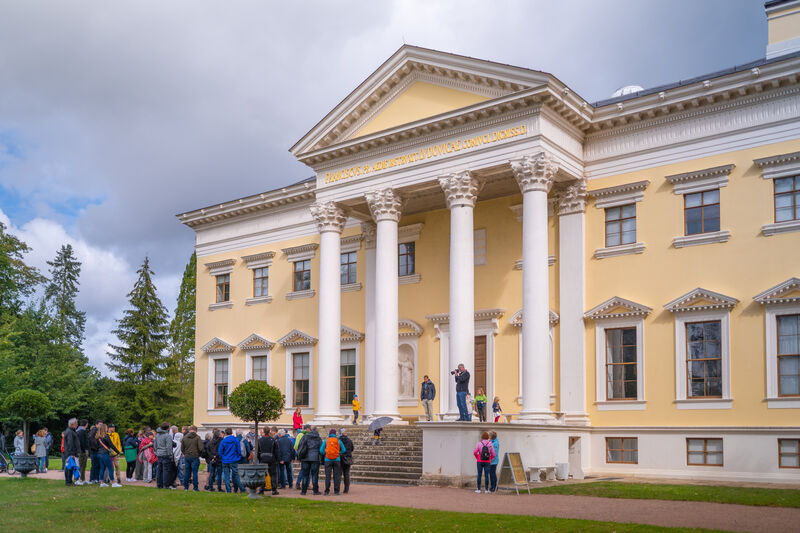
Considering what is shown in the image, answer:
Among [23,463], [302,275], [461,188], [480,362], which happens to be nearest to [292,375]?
[302,275]

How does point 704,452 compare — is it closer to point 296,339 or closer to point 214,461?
point 214,461

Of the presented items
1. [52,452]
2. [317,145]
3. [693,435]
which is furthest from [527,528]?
[52,452]

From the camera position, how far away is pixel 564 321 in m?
27.3

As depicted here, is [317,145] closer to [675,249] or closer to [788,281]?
[675,249]

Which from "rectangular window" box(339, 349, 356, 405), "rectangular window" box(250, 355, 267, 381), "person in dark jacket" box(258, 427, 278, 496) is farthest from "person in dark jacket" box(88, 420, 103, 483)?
"rectangular window" box(250, 355, 267, 381)

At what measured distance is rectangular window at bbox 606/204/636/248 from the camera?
26594 millimetres

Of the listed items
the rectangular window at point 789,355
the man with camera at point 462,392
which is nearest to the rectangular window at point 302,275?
the man with camera at point 462,392

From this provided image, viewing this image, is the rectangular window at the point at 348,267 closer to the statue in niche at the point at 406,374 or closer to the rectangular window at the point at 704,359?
the statue in niche at the point at 406,374

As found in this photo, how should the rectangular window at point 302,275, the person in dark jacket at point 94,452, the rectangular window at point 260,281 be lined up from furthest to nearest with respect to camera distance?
the rectangular window at point 260,281 → the rectangular window at point 302,275 → the person in dark jacket at point 94,452

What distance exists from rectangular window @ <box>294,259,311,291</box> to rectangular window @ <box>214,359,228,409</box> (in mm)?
5362

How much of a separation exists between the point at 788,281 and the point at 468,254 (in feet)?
29.7

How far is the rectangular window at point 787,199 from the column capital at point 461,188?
869 centimetres

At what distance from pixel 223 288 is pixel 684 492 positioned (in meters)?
24.9

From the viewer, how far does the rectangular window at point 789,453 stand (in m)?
22.5
